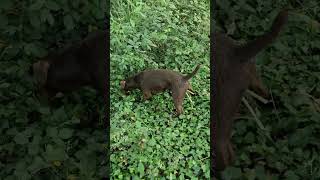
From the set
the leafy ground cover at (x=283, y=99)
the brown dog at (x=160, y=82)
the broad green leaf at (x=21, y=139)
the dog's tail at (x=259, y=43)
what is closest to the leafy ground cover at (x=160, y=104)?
the brown dog at (x=160, y=82)

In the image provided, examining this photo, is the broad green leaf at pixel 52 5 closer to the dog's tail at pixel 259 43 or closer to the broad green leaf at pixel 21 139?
the broad green leaf at pixel 21 139

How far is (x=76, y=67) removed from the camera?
3.52 metres

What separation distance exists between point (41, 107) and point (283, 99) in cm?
166

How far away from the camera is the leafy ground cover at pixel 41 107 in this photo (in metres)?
3.22

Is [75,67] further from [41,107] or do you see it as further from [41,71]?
[41,107]

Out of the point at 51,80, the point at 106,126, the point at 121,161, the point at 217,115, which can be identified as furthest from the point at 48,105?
the point at 217,115

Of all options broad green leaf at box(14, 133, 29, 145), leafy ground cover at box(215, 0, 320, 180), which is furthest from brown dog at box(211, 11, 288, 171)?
broad green leaf at box(14, 133, 29, 145)

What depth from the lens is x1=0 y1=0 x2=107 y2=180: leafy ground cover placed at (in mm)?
3225

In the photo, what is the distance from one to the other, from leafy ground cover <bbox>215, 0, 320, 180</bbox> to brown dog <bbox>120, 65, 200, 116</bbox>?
60 cm

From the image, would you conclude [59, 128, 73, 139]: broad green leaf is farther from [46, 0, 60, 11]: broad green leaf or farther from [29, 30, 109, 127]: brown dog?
[46, 0, 60, 11]: broad green leaf

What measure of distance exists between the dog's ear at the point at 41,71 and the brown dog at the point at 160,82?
80cm

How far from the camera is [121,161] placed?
2975 millimetres

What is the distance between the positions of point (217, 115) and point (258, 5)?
69.4 inches

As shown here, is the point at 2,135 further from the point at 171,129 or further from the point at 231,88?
the point at 231,88
